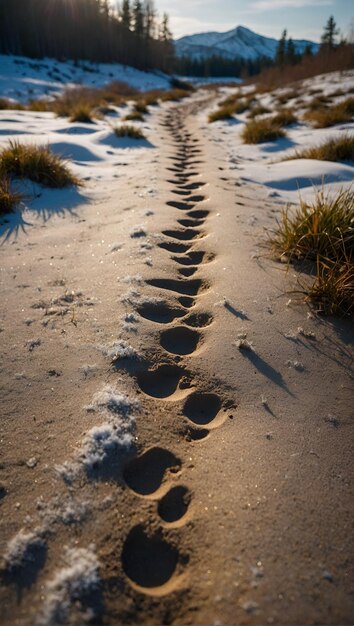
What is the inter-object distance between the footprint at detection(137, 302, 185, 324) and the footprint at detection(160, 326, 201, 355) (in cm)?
10

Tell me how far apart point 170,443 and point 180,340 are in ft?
2.05

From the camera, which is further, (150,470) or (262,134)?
(262,134)

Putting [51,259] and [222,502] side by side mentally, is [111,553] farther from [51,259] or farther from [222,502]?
[51,259]

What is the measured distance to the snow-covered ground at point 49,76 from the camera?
1767 centimetres

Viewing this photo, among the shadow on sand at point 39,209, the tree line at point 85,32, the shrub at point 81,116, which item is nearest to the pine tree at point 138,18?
the tree line at point 85,32

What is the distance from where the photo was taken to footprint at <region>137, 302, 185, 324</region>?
6.28 ft

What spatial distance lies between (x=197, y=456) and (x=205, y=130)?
376 inches

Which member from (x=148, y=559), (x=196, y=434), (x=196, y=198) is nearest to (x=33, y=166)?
(x=196, y=198)

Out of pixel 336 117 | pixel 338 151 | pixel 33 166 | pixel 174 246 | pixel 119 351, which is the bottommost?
pixel 119 351

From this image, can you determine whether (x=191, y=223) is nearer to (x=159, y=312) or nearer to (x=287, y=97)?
(x=159, y=312)

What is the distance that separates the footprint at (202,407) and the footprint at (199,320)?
0.49 m

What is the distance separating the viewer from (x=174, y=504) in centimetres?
112

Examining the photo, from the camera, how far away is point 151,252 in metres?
2.49

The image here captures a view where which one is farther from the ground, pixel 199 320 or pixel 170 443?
pixel 199 320
